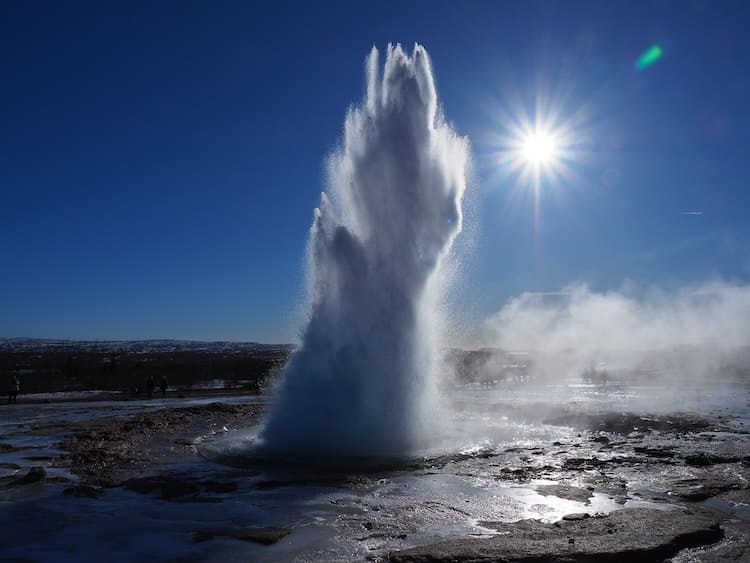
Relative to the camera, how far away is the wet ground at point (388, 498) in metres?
5.79

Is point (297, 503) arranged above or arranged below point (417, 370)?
below

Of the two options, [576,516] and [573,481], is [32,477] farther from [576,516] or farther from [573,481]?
[573,481]

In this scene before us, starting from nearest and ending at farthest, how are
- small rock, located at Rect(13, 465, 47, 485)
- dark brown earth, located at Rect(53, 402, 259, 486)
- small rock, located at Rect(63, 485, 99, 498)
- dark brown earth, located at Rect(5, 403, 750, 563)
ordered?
dark brown earth, located at Rect(5, 403, 750, 563) → small rock, located at Rect(63, 485, 99, 498) → small rock, located at Rect(13, 465, 47, 485) → dark brown earth, located at Rect(53, 402, 259, 486)

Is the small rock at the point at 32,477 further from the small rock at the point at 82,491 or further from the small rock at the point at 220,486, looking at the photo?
the small rock at the point at 220,486

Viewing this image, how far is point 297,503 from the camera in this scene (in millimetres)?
7684

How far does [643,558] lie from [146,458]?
29.8ft

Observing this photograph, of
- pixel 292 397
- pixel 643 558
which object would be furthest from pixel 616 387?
pixel 643 558

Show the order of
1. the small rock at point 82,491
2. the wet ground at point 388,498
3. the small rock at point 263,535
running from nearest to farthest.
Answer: the wet ground at point 388,498
the small rock at point 263,535
the small rock at point 82,491

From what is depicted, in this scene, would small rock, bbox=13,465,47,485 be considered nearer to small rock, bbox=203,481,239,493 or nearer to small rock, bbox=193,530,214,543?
small rock, bbox=203,481,239,493

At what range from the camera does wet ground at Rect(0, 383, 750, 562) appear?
579 cm

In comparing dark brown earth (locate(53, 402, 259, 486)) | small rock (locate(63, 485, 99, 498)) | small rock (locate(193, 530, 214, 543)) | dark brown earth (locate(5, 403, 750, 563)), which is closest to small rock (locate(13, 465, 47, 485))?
dark brown earth (locate(5, 403, 750, 563))

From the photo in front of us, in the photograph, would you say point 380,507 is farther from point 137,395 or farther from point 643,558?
point 137,395

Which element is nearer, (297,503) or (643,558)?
(643,558)

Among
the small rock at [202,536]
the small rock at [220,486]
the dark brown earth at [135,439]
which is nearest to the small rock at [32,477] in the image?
the dark brown earth at [135,439]
